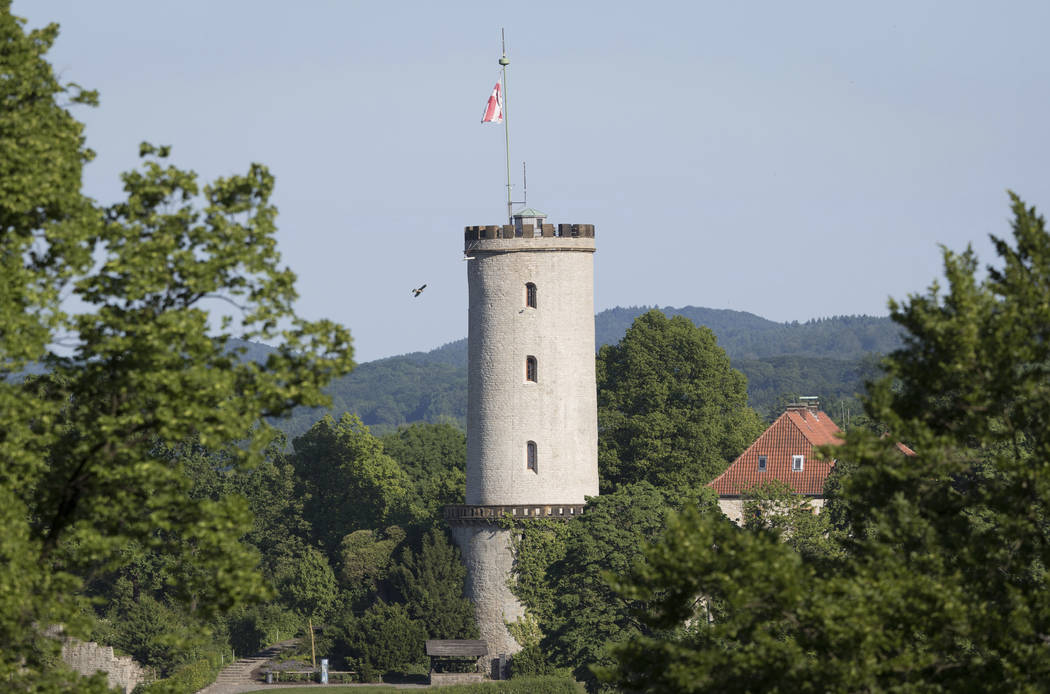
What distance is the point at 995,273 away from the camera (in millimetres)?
28219

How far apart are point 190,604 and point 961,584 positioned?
33.1 feet

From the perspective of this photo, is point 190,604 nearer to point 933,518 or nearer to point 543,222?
point 933,518

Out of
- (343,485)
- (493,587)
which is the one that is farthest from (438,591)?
(343,485)

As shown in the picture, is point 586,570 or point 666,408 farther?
point 666,408

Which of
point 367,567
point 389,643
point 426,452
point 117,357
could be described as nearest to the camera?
point 117,357

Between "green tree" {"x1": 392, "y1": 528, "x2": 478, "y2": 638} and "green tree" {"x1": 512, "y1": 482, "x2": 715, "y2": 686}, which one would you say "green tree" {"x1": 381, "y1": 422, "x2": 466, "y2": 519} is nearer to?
"green tree" {"x1": 392, "y1": 528, "x2": 478, "y2": 638}

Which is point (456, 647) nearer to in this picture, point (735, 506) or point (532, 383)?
point (532, 383)

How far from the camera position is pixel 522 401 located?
74562 millimetres

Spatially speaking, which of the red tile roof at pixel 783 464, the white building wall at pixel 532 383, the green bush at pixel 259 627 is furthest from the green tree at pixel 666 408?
the green bush at pixel 259 627

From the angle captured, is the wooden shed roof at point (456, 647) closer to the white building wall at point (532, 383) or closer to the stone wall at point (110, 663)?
the white building wall at point (532, 383)

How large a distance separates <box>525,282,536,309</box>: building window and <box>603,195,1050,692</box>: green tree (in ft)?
152

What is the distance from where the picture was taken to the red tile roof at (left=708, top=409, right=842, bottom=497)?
77188 mm

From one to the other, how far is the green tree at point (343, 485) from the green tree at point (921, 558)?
63457 mm

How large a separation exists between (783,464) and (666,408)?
7343 mm
